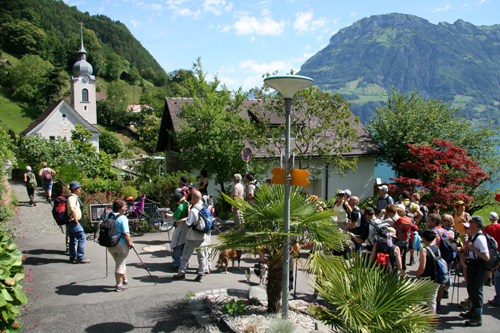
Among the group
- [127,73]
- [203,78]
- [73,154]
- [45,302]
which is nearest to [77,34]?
[127,73]

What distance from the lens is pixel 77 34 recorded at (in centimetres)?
13950

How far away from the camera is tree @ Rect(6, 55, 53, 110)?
76875 millimetres

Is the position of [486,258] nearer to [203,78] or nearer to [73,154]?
[203,78]

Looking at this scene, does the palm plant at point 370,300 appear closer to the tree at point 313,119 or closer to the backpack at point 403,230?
the backpack at point 403,230

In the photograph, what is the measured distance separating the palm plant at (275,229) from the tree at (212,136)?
28.4 feet

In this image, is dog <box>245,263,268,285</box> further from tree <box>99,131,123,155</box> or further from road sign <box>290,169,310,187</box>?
tree <box>99,131,123,155</box>

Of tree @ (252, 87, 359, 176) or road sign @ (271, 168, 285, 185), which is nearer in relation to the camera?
road sign @ (271, 168, 285, 185)

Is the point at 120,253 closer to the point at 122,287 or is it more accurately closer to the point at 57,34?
the point at 122,287

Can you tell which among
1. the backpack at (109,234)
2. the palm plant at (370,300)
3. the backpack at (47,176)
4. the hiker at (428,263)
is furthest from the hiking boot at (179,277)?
the backpack at (47,176)

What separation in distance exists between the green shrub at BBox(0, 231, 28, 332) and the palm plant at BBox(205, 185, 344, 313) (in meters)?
2.51

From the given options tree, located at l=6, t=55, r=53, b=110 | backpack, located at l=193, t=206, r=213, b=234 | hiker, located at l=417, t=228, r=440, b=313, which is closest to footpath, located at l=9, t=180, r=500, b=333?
hiker, located at l=417, t=228, r=440, b=313

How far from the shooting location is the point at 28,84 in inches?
3108

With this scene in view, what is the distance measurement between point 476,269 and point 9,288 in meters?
7.19

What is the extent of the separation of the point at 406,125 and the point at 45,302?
17792 mm
